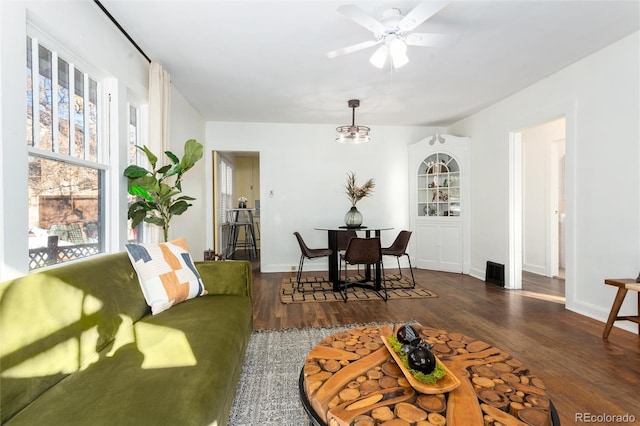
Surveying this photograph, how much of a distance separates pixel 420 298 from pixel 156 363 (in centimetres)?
312

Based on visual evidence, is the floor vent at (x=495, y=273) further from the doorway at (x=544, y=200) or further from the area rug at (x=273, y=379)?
the area rug at (x=273, y=379)

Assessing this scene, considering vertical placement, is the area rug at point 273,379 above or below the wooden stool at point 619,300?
below

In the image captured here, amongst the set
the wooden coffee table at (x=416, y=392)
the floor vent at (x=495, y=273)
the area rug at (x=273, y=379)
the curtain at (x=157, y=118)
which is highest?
the curtain at (x=157, y=118)

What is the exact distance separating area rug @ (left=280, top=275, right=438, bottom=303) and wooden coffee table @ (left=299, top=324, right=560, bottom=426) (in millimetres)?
2361

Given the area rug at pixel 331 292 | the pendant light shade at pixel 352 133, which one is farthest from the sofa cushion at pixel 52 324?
the pendant light shade at pixel 352 133

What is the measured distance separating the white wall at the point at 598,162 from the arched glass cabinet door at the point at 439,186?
1516mm

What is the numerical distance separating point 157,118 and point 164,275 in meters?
1.69

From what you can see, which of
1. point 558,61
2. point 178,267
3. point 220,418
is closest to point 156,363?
point 220,418

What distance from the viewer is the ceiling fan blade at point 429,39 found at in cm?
219

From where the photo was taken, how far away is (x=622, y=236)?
2.80m

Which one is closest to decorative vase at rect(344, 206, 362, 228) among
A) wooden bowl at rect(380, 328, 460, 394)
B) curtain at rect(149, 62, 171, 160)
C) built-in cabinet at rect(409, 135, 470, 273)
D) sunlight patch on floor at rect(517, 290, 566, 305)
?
built-in cabinet at rect(409, 135, 470, 273)

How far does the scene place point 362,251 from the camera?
12.0 feet

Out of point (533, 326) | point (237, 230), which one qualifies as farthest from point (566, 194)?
point (237, 230)

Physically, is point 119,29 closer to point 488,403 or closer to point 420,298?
point 488,403
